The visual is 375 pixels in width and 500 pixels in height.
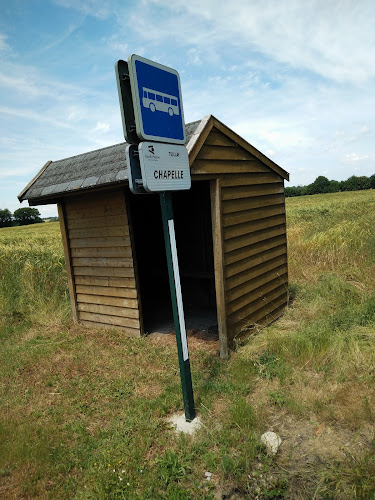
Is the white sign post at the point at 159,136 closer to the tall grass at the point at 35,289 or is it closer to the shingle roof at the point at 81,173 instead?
the shingle roof at the point at 81,173

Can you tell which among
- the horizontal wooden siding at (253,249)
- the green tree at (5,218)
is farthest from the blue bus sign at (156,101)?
the green tree at (5,218)

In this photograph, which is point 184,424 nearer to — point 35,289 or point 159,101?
point 159,101

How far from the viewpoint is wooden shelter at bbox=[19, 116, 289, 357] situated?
15.7 ft

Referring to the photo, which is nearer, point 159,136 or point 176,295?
point 159,136

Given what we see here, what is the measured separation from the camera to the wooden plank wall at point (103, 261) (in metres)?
5.63

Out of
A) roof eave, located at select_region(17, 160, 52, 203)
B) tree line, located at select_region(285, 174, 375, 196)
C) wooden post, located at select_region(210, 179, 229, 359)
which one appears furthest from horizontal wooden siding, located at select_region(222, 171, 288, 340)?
tree line, located at select_region(285, 174, 375, 196)

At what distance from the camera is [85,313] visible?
658cm

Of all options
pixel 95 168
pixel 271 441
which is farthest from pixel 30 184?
pixel 271 441

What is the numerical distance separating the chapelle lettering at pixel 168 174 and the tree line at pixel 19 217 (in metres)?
66.4

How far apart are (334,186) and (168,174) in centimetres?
7323

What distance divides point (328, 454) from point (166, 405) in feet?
5.37

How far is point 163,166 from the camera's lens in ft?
9.75

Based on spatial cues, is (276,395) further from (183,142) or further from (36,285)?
(36,285)

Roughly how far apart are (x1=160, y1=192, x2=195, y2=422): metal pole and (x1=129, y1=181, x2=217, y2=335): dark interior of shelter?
3.21 meters
